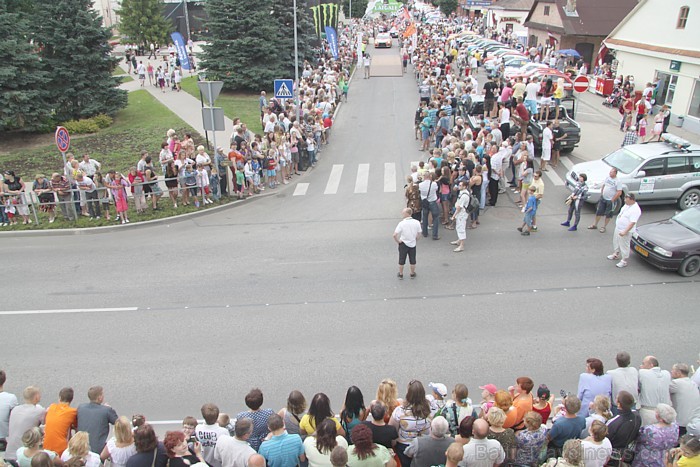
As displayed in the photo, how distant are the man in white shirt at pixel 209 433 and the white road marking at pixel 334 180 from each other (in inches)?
479

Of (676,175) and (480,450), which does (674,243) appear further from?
(480,450)

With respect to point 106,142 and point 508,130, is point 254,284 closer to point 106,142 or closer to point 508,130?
point 508,130

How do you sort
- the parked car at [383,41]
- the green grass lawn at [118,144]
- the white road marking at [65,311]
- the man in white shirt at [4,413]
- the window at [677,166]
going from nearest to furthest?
1. the man in white shirt at [4,413]
2. the white road marking at [65,311]
3. the window at [677,166]
4. the green grass lawn at [118,144]
5. the parked car at [383,41]

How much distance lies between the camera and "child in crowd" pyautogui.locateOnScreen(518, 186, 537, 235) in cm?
1340

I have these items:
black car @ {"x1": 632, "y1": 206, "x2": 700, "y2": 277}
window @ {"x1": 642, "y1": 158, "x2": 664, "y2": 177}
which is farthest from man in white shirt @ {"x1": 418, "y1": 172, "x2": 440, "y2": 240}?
window @ {"x1": 642, "y1": 158, "x2": 664, "y2": 177}

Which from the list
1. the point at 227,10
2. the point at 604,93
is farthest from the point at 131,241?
the point at 604,93

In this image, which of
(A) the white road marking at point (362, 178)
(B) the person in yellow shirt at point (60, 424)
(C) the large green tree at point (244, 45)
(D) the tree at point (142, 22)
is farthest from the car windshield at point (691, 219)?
(D) the tree at point (142, 22)

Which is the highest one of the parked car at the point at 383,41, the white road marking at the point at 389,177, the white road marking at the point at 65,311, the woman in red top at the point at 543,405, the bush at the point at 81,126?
the parked car at the point at 383,41

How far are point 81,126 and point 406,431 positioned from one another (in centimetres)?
2396

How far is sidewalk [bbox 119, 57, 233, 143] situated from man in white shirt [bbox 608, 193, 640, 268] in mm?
15194

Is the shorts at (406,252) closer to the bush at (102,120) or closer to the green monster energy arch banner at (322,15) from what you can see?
the bush at (102,120)

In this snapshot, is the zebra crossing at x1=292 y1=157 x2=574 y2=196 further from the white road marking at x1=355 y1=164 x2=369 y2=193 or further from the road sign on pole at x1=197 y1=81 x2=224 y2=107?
the road sign on pole at x1=197 y1=81 x2=224 y2=107

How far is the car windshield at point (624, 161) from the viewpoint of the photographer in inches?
594

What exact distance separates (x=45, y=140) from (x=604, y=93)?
94.1ft
